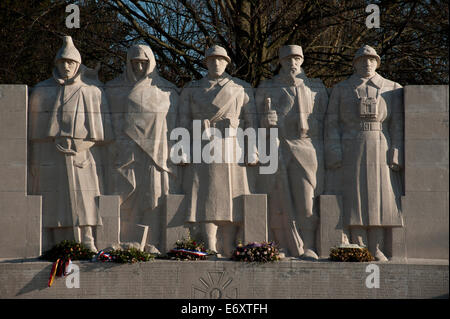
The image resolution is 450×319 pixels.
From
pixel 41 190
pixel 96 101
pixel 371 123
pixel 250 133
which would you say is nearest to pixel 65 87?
pixel 96 101

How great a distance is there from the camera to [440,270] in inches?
582

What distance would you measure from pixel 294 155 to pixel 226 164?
128cm

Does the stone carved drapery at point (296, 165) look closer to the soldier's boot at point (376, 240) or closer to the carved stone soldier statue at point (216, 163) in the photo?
the carved stone soldier statue at point (216, 163)

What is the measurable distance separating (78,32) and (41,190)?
4946mm

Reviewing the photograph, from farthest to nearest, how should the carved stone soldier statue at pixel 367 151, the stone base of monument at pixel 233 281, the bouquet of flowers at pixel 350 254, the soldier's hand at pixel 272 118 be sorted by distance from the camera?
1. the soldier's hand at pixel 272 118
2. the carved stone soldier statue at pixel 367 151
3. the bouquet of flowers at pixel 350 254
4. the stone base of monument at pixel 233 281

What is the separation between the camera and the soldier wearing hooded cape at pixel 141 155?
51.3 feet

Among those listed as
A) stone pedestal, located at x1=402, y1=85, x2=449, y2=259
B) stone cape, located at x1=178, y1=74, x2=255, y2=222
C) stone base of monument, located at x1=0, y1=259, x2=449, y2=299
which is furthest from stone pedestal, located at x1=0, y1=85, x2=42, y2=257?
stone pedestal, located at x1=402, y1=85, x2=449, y2=259

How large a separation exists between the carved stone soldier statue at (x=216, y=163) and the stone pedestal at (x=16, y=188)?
2877 millimetres

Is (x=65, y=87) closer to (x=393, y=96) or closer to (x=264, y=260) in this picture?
(x=264, y=260)

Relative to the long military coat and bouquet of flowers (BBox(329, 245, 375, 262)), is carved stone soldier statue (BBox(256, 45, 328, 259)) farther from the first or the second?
bouquet of flowers (BBox(329, 245, 375, 262))

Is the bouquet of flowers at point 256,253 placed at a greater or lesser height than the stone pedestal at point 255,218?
lesser

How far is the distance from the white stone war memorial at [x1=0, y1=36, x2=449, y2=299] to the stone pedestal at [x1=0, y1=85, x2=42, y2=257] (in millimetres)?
19

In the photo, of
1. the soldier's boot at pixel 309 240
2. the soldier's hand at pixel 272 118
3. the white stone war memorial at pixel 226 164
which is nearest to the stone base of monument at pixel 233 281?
the white stone war memorial at pixel 226 164
